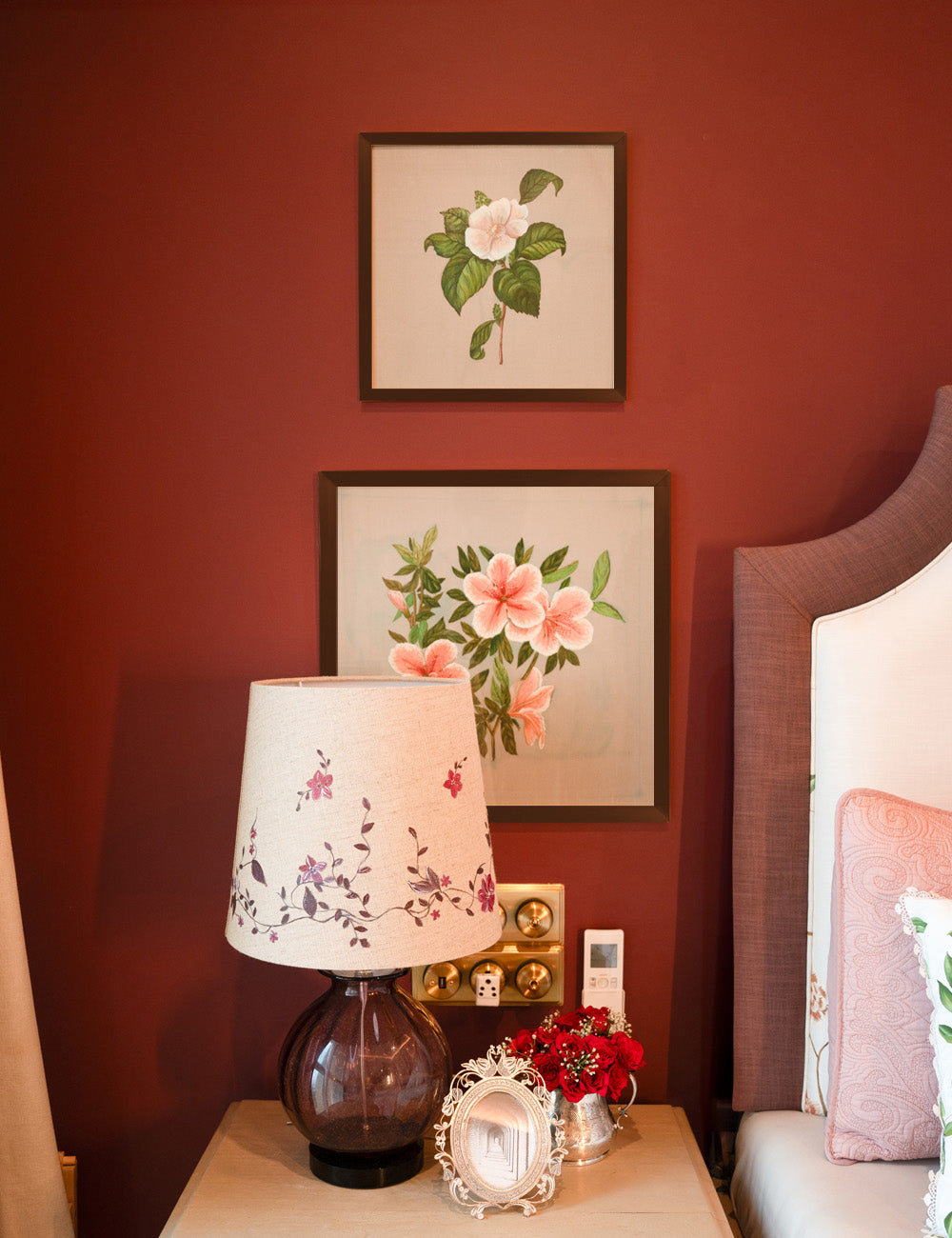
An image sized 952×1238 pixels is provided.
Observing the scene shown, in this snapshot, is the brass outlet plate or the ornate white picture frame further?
the brass outlet plate

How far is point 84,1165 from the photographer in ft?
4.87

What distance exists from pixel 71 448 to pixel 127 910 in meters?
0.70

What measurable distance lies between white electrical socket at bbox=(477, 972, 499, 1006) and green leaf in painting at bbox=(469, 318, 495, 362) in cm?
91

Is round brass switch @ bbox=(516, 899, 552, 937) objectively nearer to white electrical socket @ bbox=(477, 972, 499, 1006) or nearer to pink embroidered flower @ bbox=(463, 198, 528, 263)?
white electrical socket @ bbox=(477, 972, 499, 1006)

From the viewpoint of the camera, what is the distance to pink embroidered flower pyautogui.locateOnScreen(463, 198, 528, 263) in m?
1.46

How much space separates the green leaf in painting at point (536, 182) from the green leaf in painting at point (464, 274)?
0.12m

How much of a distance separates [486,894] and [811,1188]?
1.64ft

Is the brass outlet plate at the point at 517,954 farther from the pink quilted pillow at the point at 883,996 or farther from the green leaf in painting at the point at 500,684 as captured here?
the pink quilted pillow at the point at 883,996

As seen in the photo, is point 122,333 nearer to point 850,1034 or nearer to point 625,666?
point 625,666

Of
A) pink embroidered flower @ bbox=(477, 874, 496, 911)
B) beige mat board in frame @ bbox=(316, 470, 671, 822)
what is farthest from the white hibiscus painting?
pink embroidered flower @ bbox=(477, 874, 496, 911)

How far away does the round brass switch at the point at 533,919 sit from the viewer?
145cm

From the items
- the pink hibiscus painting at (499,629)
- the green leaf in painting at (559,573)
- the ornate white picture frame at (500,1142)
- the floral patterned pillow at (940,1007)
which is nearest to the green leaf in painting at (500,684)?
the pink hibiscus painting at (499,629)

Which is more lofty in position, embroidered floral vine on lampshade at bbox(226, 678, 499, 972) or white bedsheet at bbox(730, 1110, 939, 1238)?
embroidered floral vine on lampshade at bbox(226, 678, 499, 972)

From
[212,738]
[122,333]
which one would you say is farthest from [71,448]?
[212,738]
